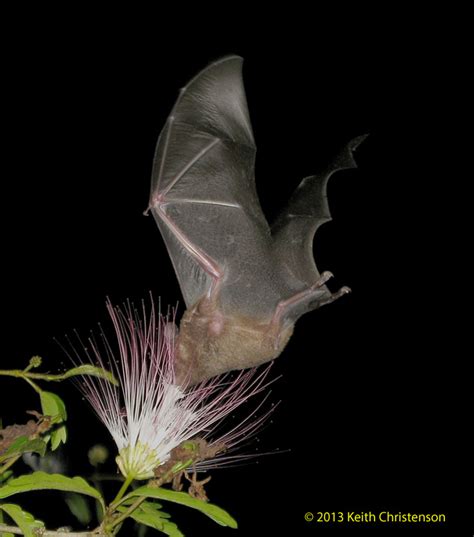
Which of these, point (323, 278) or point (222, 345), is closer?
point (323, 278)

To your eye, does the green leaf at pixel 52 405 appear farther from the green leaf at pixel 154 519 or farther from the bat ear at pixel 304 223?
the bat ear at pixel 304 223

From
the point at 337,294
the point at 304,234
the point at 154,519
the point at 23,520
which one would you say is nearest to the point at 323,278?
the point at 337,294

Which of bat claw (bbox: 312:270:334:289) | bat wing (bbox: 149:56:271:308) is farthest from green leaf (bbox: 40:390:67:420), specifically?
bat claw (bbox: 312:270:334:289)

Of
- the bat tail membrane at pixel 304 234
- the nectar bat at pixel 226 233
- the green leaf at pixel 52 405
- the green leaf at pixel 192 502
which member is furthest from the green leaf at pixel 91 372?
the bat tail membrane at pixel 304 234

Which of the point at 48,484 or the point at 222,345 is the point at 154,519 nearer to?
the point at 48,484

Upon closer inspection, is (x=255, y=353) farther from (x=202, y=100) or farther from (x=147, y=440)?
(x=202, y=100)

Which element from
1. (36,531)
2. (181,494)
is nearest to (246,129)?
(181,494)
